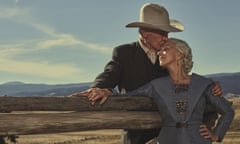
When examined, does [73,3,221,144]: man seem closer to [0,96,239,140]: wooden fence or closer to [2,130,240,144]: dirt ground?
[0,96,239,140]: wooden fence

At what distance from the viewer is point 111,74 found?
4457 millimetres

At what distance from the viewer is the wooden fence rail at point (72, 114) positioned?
11.7 feet

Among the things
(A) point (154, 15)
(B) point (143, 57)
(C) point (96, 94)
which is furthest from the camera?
(B) point (143, 57)

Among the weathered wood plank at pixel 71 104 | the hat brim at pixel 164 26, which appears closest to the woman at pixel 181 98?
the weathered wood plank at pixel 71 104

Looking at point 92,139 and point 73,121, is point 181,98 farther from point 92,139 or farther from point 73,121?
point 92,139

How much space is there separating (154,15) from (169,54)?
2.04 feet

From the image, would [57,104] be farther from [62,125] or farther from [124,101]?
[124,101]

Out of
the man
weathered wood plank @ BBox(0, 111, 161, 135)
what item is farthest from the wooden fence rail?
the man

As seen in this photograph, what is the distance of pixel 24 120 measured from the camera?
11.9ft

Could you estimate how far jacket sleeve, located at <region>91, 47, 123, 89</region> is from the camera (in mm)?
4355

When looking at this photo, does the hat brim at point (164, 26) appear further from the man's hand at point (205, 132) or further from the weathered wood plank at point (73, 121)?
the man's hand at point (205, 132)

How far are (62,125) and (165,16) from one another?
1.44 metres

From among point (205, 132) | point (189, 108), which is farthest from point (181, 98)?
point (205, 132)

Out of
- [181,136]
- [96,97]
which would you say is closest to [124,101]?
[96,97]
